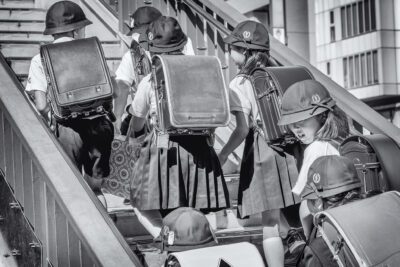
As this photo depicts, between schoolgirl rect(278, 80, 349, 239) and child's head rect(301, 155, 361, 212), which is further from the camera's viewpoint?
schoolgirl rect(278, 80, 349, 239)

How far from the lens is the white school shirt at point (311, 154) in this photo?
16.4ft

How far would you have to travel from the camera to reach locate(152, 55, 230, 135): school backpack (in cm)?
536

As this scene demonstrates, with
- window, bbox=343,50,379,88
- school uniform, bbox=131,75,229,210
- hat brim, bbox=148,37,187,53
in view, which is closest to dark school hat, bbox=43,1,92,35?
hat brim, bbox=148,37,187,53

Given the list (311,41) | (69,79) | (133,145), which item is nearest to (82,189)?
(69,79)

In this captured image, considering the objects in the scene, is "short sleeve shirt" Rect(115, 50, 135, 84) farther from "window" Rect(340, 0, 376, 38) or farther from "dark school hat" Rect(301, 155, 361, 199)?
"window" Rect(340, 0, 376, 38)

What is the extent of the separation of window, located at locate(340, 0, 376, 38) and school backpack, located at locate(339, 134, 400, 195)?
3776cm

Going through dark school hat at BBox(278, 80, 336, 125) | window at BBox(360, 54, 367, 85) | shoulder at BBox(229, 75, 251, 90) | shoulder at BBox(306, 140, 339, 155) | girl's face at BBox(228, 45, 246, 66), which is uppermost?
window at BBox(360, 54, 367, 85)

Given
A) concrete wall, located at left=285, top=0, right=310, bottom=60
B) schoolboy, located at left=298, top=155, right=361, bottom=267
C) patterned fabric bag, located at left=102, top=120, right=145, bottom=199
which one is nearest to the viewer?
schoolboy, located at left=298, top=155, right=361, bottom=267

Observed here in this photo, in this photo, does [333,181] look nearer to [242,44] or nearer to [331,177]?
[331,177]

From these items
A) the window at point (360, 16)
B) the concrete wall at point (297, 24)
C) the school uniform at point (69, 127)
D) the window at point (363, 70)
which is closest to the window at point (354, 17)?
the window at point (360, 16)

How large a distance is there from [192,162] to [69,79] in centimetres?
114

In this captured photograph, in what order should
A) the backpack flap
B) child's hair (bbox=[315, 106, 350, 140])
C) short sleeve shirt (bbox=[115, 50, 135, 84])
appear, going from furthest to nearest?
short sleeve shirt (bbox=[115, 50, 135, 84])
child's hair (bbox=[315, 106, 350, 140])
the backpack flap

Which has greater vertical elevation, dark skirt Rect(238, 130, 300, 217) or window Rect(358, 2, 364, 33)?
window Rect(358, 2, 364, 33)

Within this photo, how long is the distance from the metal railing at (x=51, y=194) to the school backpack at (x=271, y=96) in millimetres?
1555
